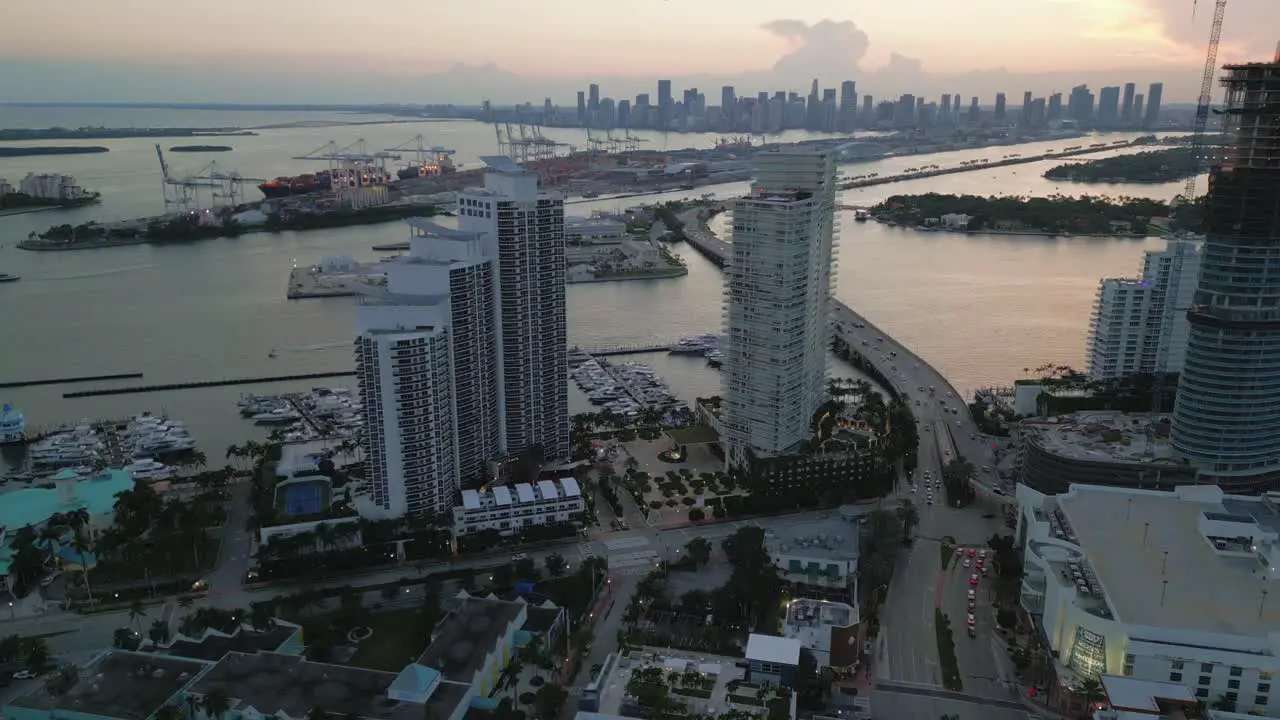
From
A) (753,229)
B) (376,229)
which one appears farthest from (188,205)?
(753,229)

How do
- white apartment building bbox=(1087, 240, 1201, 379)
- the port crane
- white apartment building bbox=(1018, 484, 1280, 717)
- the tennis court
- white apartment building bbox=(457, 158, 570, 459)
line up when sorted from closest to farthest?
1. white apartment building bbox=(1018, 484, 1280, 717)
2. the tennis court
3. white apartment building bbox=(457, 158, 570, 459)
4. white apartment building bbox=(1087, 240, 1201, 379)
5. the port crane

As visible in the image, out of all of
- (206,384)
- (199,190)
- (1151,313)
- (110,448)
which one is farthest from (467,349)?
(199,190)

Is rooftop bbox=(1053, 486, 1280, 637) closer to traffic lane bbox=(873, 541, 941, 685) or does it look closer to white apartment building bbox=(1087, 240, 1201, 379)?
traffic lane bbox=(873, 541, 941, 685)

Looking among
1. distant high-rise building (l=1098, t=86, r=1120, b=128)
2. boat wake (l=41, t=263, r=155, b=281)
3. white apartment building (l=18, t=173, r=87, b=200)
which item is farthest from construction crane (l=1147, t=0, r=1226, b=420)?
distant high-rise building (l=1098, t=86, r=1120, b=128)

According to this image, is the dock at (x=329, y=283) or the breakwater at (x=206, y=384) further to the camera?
the dock at (x=329, y=283)

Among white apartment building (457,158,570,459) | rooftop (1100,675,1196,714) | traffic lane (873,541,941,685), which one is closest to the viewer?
rooftop (1100,675,1196,714)

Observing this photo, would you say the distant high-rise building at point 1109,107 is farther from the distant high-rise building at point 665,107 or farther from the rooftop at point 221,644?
the rooftop at point 221,644

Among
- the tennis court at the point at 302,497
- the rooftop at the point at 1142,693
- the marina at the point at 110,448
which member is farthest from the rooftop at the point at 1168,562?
the marina at the point at 110,448
